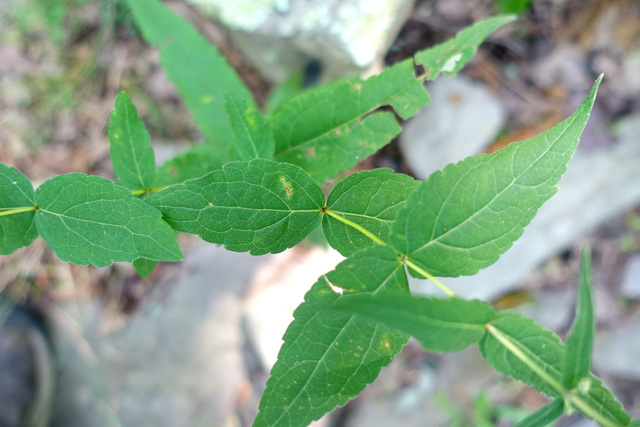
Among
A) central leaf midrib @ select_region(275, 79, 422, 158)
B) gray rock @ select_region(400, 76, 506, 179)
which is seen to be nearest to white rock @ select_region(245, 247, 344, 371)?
gray rock @ select_region(400, 76, 506, 179)

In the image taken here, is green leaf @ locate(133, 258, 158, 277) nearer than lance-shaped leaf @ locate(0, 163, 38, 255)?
No

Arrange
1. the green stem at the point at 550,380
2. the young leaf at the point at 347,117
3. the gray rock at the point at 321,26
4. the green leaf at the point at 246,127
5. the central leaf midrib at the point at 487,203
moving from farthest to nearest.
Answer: the gray rock at the point at 321,26 < the young leaf at the point at 347,117 < the green leaf at the point at 246,127 < the central leaf midrib at the point at 487,203 < the green stem at the point at 550,380

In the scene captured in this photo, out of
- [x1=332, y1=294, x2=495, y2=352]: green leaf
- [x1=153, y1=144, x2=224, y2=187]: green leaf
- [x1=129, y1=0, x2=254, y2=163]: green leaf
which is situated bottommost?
[x1=332, y1=294, x2=495, y2=352]: green leaf

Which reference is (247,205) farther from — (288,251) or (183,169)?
(288,251)

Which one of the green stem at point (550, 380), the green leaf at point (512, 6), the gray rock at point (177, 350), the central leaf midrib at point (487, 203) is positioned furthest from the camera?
the gray rock at point (177, 350)

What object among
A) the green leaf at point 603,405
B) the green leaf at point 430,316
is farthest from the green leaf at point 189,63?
the green leaf at point 603,405

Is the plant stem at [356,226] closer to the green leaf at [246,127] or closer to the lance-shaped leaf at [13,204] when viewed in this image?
the green leaf at [246,127]

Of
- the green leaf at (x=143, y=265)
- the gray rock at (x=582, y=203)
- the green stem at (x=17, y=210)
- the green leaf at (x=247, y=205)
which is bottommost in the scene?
the green leaf at (x=247, y=205)

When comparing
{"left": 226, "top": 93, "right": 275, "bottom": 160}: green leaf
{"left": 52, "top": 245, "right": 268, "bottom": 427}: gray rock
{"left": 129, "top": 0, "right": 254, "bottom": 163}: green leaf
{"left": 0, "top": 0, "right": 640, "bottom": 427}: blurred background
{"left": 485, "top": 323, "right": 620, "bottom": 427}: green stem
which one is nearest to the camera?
{"left": 485, "top": 323, "right": 620, "bottom": 427}: green stem

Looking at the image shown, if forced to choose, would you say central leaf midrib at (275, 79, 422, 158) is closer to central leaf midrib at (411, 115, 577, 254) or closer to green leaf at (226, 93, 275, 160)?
green leaf at (226, 93, 275, 160)
